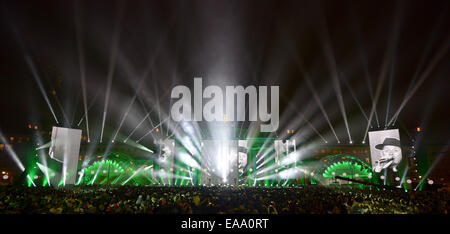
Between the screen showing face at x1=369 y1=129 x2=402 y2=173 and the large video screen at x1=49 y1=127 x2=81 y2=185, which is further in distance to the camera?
the screen showing face at x1=369 y1=129 x2=402 y2=173

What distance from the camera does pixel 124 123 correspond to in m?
29.5

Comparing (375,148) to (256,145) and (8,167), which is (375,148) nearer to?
(256,145)

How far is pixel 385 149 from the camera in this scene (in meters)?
19.9

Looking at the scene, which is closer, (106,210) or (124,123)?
(106,210)

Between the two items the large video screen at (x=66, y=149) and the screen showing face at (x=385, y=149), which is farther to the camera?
the screen showing face at (x=385, y=149)

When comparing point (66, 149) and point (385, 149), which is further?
point (385, 149)

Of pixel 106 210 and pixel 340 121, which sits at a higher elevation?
pixel 340 121

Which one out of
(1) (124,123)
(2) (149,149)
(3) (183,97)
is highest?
(3) (183,97)

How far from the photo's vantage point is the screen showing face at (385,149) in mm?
19328

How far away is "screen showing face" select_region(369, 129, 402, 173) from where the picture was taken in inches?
761
